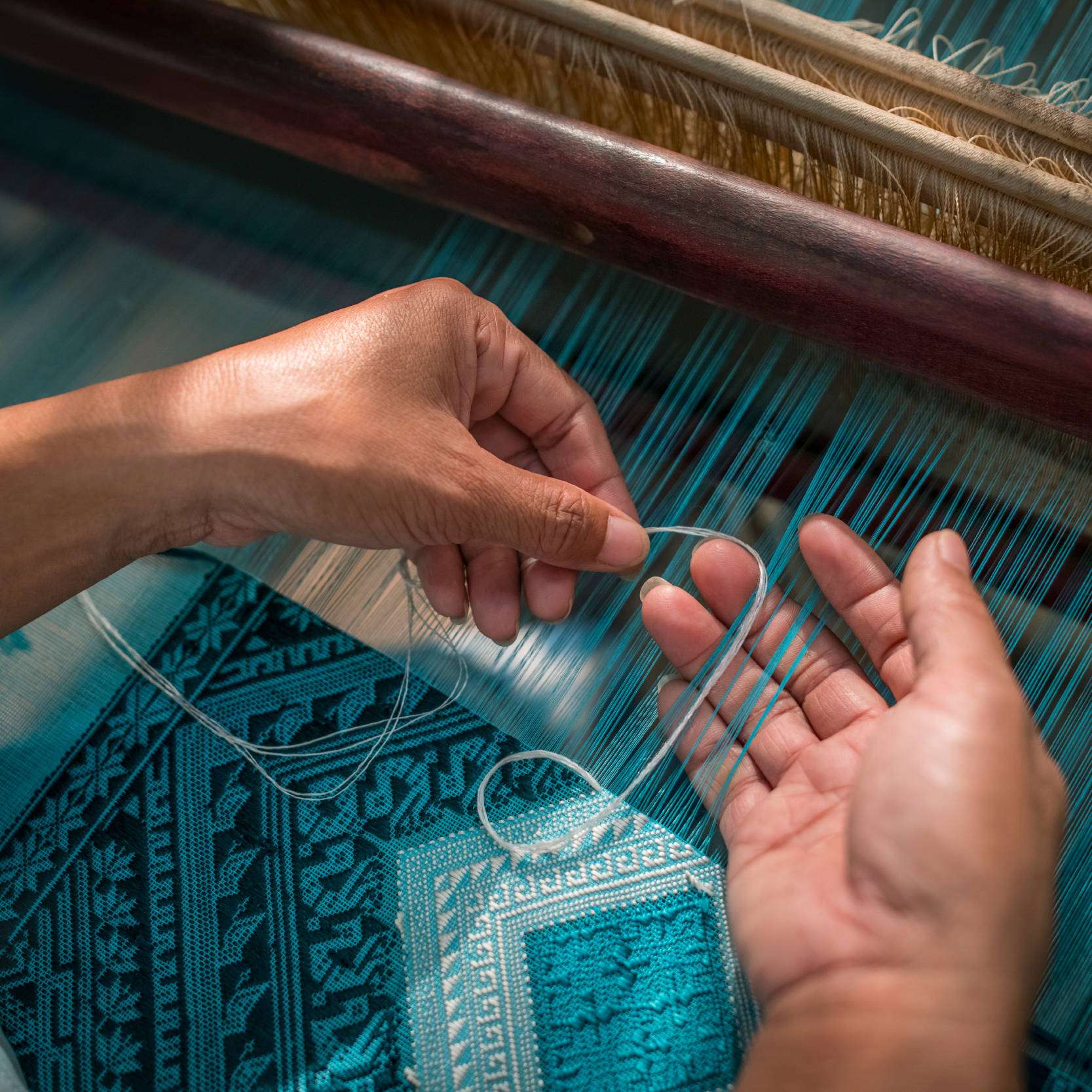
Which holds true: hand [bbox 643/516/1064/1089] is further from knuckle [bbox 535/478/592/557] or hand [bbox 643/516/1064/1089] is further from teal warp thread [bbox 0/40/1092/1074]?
knuckle [bbox 535/478/592/557]

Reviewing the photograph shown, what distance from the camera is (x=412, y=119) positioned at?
3.66 feet

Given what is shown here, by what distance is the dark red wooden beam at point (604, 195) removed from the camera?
0.98 metres

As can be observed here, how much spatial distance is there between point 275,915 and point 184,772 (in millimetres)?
200

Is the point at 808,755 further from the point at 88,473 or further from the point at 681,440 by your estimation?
the point at 88,473

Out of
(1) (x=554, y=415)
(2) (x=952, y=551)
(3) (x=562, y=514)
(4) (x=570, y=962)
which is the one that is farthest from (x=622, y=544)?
(4) (x=570, y=962)

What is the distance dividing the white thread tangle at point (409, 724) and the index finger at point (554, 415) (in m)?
0.09

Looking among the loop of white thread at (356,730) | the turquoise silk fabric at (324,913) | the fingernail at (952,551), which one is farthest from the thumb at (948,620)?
the loop of white thread at (356,730)

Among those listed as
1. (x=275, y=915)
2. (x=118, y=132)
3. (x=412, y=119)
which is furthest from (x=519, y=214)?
(x=275, y=915)

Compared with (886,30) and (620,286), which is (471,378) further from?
(886,30)

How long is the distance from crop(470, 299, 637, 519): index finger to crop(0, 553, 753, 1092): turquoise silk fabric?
12.2 inches

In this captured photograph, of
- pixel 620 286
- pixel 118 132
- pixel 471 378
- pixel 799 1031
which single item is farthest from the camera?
pixel 118 132

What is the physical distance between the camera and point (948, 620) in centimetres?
91

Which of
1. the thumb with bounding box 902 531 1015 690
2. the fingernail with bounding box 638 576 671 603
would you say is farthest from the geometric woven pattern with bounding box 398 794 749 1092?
the thumb with bounding box 902 531 1015 690

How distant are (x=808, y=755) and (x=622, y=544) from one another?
30 centimetres
